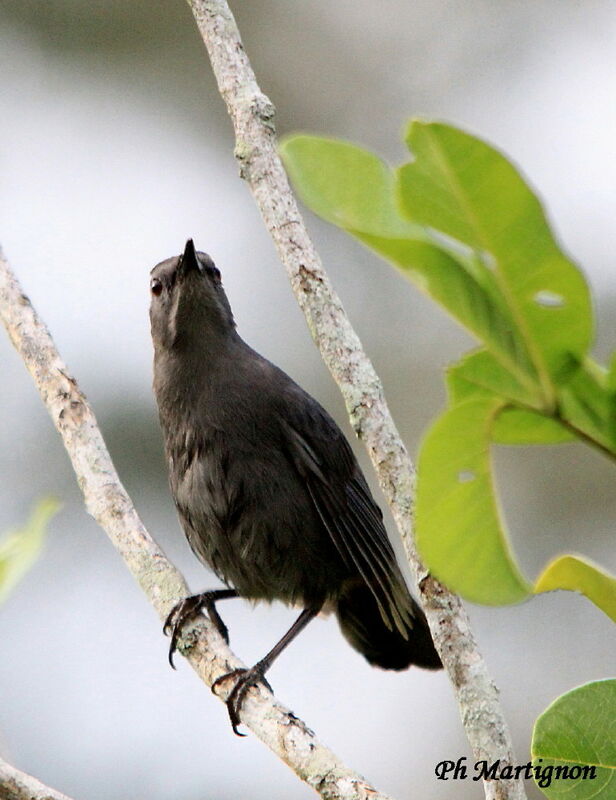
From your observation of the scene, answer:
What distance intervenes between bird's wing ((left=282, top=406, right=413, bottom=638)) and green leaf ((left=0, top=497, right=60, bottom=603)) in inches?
85.2

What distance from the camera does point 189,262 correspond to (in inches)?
162

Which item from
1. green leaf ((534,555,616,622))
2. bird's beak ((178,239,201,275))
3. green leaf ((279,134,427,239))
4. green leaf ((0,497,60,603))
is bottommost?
green leaf ((534,555,616,622))

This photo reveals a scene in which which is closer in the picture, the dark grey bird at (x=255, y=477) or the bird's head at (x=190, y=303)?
the dark grey bird at (x=255, y=477)

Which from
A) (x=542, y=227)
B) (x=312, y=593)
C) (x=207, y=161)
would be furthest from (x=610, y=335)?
(x=542, y=227)

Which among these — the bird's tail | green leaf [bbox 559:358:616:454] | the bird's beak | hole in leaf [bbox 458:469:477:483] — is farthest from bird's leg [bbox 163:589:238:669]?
green leaf [bbox 559:358:616:454]

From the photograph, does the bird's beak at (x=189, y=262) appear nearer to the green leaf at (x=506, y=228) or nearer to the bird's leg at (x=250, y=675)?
the bird's leg at (x=250, y=675)

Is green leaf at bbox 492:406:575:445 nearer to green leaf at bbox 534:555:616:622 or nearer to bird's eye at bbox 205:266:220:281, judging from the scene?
green leaf at bbox 534:555:616:622

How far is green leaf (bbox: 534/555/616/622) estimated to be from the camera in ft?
4.45

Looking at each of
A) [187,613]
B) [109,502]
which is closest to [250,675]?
[187,613]

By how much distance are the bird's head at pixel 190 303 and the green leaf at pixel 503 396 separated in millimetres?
3032

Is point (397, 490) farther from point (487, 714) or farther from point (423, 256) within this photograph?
point (423, 256)

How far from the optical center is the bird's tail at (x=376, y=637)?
169 inches

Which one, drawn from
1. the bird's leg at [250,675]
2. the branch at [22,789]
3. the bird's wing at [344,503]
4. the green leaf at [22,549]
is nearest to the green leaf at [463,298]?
the green leaf at [22,549]

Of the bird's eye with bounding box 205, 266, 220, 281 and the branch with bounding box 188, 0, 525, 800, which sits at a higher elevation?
the bird's eye with bounding box 205, 266, 220, 281
